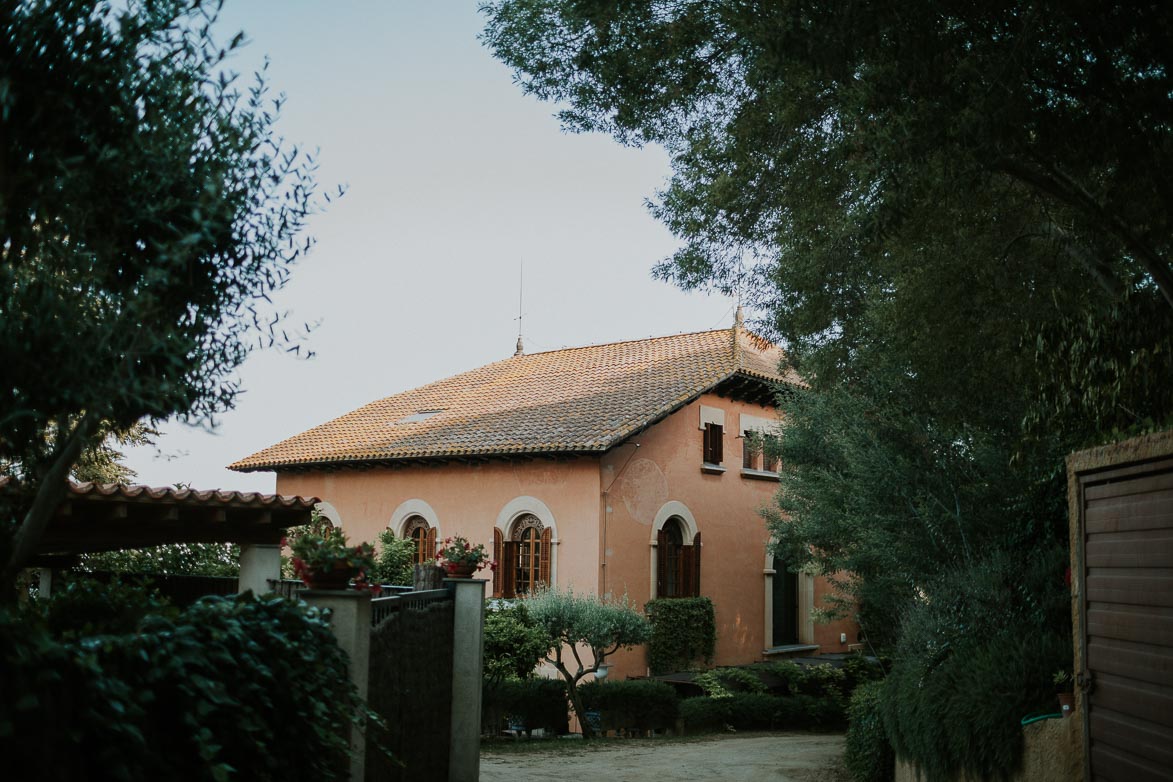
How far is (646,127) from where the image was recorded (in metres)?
8.44

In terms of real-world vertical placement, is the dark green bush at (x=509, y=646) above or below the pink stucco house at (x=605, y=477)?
below

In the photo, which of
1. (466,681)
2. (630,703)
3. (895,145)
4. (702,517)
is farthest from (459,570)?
(702,517)

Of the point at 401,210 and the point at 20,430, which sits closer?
the point at 20,430

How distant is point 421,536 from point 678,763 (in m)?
10.2

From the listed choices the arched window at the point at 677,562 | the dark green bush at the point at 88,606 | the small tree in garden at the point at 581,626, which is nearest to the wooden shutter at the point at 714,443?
the arched window at the point at 677,562

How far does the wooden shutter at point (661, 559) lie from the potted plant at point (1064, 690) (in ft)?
38.2

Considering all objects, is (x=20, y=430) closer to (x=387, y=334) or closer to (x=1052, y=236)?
(x=1052, y=236)

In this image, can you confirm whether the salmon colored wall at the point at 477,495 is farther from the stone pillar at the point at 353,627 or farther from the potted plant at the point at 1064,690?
the stone pillar at the point at 353,627

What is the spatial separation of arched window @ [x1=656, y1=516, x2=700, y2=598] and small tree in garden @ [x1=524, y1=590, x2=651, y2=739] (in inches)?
132

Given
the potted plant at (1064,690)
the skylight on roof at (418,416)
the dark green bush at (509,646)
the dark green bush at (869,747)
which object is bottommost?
the dark green bush at (869,747)

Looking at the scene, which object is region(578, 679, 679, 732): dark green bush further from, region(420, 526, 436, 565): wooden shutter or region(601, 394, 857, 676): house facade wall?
region(420, 526, 436, 565): wooden shutter

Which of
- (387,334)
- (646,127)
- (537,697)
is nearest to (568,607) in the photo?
(537,697)

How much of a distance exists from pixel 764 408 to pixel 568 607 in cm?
848

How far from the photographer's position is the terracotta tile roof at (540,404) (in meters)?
19.1
